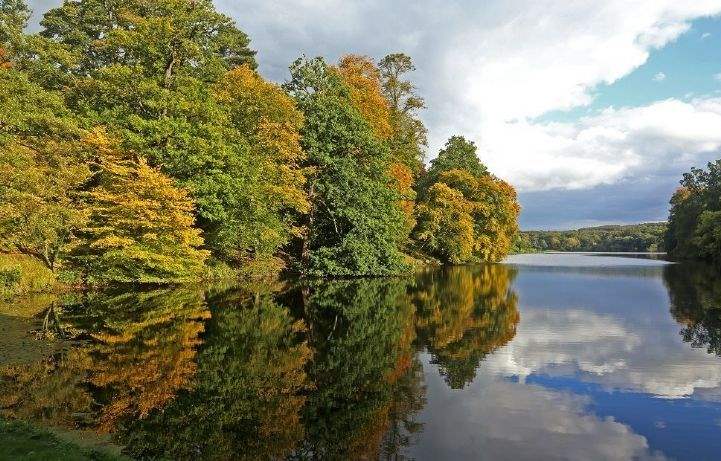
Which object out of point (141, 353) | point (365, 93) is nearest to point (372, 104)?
point (365, 93)

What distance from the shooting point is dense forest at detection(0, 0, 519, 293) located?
95.5 feet

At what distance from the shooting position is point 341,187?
4509cm

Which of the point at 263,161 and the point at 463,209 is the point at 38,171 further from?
the point at 463,209

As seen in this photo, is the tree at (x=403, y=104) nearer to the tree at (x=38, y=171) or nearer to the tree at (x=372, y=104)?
the tree at (x=372, y=104)

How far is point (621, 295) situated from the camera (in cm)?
3750

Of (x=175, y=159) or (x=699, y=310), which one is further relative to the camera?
(x=175, y=159)

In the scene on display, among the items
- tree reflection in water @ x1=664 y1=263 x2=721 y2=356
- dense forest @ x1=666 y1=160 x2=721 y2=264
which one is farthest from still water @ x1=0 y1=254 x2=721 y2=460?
dense forest @ x1=666 y1=160 x2=721 y2=264

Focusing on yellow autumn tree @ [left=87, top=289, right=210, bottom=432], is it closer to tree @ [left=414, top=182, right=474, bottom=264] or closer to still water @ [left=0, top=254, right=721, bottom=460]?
still water @ [left=0, top=254, right=721, bottom=460]

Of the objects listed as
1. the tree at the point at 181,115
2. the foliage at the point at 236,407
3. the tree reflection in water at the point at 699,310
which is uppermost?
the tree at the point at 181,115

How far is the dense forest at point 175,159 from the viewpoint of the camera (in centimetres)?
2909

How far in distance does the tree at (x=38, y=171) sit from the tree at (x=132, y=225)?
4.17 feet

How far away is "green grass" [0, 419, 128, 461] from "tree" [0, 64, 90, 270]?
20.7 m

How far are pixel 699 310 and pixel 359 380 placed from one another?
79.9ft

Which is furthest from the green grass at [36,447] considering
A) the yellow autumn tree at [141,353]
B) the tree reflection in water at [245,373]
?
the yellow autumn tree at [141,353]
